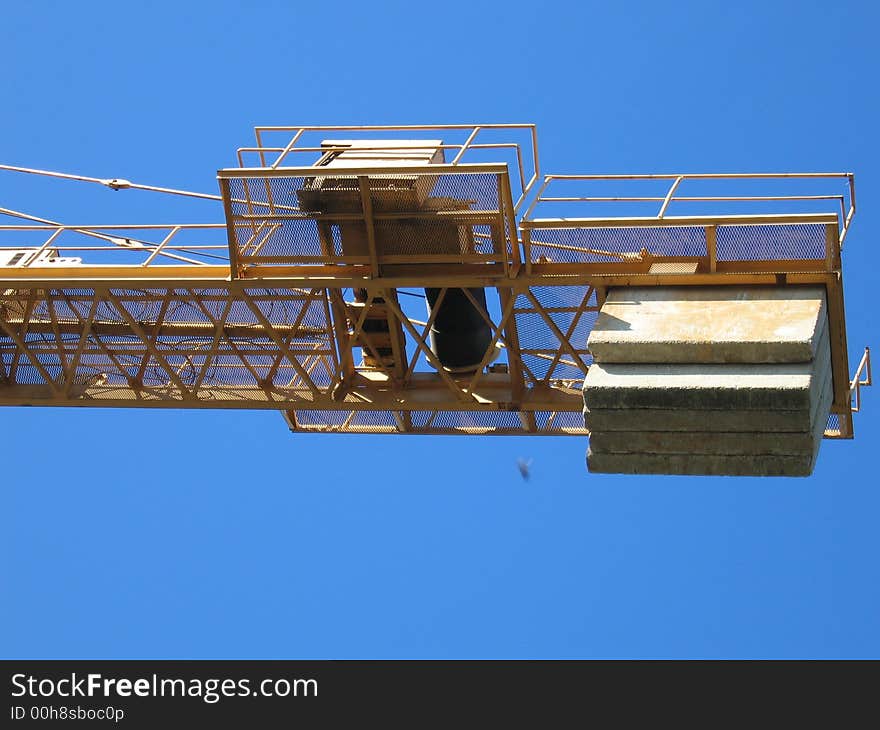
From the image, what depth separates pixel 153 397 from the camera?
179ft

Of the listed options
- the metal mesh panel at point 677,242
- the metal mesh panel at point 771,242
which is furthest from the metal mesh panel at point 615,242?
the metal mesh panel at point 771,242

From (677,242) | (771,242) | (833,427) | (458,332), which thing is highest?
(458,332)

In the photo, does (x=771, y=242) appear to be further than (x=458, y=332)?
No

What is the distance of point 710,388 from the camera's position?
152 feet

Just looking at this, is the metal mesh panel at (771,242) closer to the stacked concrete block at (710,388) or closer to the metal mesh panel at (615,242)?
the metal mesh panel at (615,242)

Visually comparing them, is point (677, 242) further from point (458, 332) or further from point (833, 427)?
point (458, 332)

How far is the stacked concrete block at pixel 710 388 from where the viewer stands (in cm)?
4647

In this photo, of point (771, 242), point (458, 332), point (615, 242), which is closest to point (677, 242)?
point (615, 242)

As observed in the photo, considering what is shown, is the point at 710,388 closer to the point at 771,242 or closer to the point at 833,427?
the point at 771,242

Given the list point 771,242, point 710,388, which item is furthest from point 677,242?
point 710,388

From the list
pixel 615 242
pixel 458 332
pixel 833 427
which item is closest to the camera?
pixel 615 242

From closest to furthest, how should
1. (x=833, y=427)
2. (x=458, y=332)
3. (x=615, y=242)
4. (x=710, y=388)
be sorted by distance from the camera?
(x=710, y=388) → (x=615, y=242) → (x=833, y=427) → (x=458, y=332)

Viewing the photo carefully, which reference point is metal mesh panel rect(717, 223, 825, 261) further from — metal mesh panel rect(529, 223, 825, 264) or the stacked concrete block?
the stacked concrete block

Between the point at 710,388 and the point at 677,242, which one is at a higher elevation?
the point at 677,242
